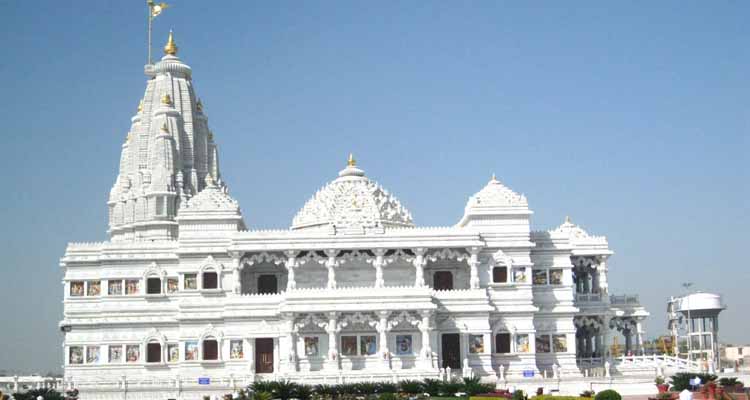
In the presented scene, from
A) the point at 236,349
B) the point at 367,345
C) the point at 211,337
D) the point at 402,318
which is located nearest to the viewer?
the point at 402,318

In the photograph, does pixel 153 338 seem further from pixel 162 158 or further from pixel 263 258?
pixel 162 158

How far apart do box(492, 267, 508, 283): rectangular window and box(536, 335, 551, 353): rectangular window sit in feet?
13.2

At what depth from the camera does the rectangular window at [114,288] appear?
213 feet

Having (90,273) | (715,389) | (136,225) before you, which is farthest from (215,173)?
(715,389)

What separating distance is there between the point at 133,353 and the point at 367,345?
1461cm

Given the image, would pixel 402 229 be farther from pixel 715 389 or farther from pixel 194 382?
pixel 715 389

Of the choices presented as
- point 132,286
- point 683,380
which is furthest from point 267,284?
point 683,380

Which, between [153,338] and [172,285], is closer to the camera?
[153,338]

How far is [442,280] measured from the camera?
6525 cm

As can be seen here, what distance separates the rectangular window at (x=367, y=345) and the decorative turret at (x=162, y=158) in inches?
723

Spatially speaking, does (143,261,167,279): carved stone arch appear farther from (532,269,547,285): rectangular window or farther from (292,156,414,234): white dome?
(532,269,547,285): rectangular window

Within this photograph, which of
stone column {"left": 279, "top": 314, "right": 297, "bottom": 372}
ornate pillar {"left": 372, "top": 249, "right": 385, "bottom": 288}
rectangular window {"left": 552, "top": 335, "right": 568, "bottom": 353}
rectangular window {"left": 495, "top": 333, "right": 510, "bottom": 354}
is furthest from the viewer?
rectangular window {"left": 552, "top": 335, "right": 568, "bottom": 353}

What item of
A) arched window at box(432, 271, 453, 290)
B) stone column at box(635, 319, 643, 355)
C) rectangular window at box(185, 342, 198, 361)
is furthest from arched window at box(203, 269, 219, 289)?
stone column at box(635, 319, 643, 355)

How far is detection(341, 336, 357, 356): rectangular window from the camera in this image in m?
59.6
